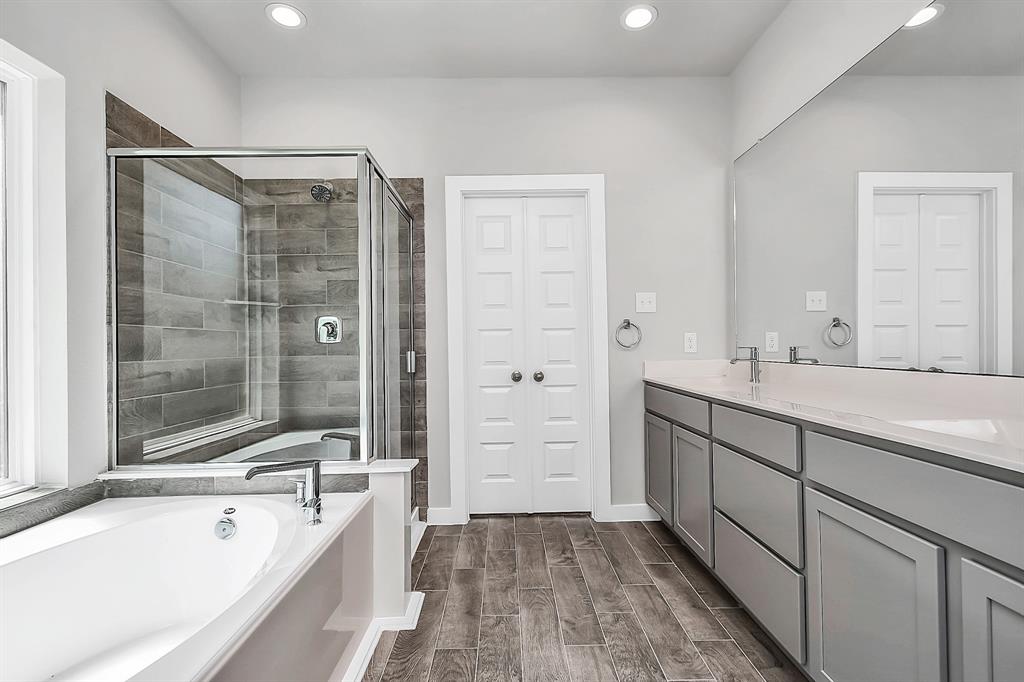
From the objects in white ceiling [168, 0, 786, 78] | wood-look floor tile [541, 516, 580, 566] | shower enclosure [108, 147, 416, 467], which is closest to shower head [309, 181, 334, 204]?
shower enclosure [108, 147, 416, 467]

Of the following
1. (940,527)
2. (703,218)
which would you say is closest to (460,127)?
(703,218)

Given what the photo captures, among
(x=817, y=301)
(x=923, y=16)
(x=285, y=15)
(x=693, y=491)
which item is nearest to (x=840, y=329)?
(x=817, y=301)

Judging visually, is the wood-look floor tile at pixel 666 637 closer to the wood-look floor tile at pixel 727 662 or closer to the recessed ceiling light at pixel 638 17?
the wood-look floor tile at pixel 727 662

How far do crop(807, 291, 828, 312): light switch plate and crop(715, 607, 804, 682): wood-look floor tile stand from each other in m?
1.26

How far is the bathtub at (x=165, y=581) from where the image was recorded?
50.8 inches

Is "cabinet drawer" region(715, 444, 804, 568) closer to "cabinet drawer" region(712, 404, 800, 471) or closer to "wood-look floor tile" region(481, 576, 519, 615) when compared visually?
"cabinet drawer" region(712, 404, 800, 471)

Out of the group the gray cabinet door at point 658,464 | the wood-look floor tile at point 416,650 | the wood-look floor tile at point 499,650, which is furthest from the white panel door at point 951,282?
the wood-look floor tile at point 416,650

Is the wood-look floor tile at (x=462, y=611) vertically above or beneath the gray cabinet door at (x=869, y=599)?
beneath

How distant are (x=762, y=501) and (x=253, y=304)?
2009 mm

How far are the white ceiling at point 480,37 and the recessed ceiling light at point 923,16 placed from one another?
0.93m

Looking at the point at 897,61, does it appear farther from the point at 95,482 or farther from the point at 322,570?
the point at 95,482

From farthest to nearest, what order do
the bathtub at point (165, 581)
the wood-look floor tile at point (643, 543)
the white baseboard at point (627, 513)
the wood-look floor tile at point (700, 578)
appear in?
1. the white baseboard at point (627, 513)
2. the wood-look floor tile at point (643, 543)
3. the wood-look floor tile at point (700, 578)
4. the bathtub at point (165, 581)

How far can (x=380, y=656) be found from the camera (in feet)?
5.90

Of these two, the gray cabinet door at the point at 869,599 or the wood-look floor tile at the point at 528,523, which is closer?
the gray cabinet door at the point at 869,599
